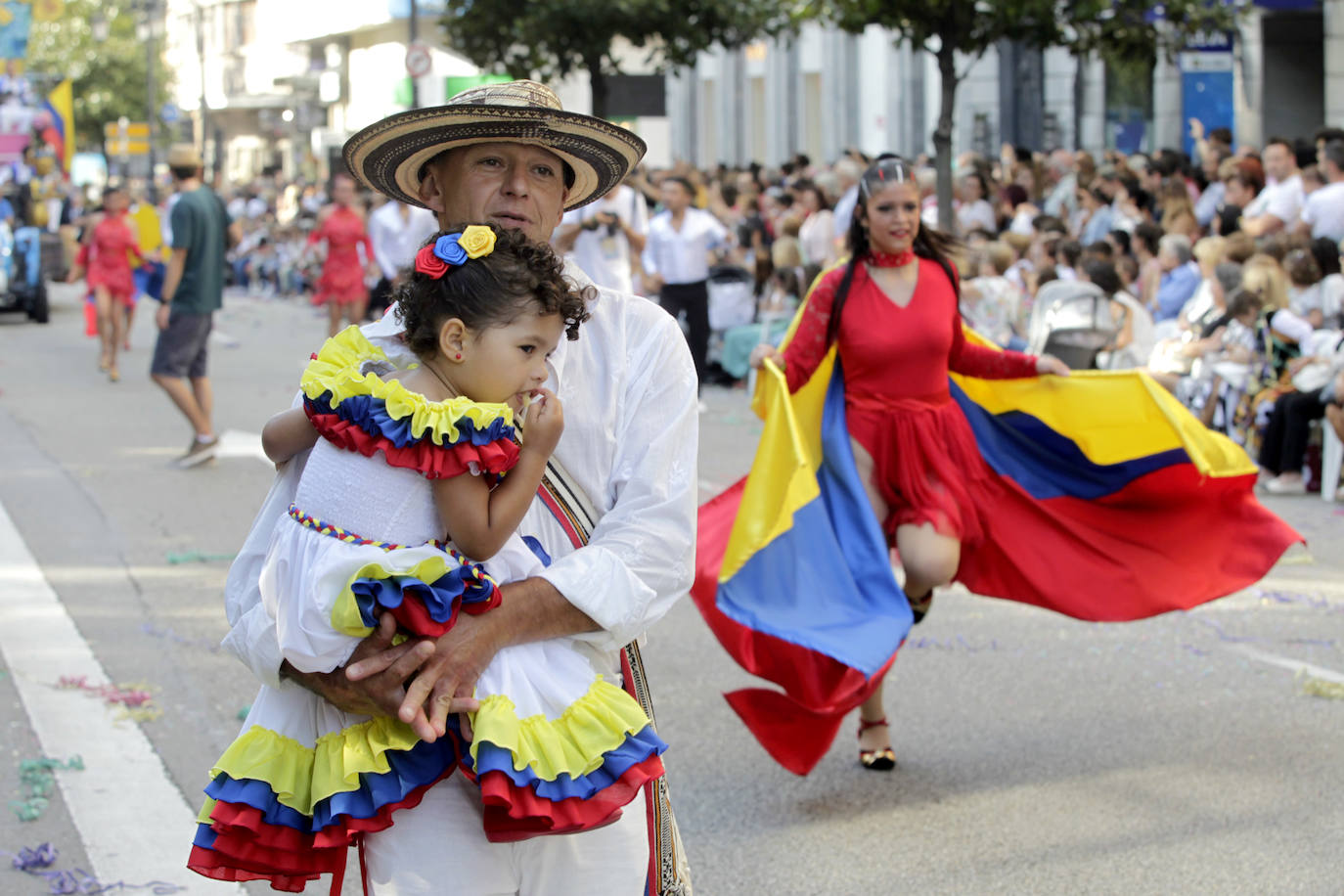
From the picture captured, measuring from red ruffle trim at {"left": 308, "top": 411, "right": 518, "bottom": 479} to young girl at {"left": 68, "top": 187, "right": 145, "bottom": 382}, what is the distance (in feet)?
50.9

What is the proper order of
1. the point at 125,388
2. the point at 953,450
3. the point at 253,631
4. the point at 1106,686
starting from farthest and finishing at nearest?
the point at 125,388, the point at 1106,686, the point at 953,450, the point at 253,631

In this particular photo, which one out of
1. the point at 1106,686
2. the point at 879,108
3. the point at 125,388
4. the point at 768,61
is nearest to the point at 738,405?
the point at 125,388

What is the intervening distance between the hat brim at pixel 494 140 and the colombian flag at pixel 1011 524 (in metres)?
2.17

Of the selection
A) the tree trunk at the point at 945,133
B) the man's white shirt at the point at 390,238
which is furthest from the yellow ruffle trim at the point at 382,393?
the tree trunk at the point at 945,133

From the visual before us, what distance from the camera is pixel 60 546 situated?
8727 millimetres

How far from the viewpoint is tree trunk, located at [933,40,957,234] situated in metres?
14.8

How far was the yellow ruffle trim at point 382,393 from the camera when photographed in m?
2.48

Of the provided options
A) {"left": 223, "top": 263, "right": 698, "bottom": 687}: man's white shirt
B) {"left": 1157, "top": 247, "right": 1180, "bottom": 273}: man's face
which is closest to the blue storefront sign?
{"left": 1157, "top": 247, "right": 1180, "bottom": 273}: man's face

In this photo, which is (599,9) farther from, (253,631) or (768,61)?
(253,631)

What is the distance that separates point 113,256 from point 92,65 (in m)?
52.7

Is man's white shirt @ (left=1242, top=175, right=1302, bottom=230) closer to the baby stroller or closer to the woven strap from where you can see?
the baby stroller

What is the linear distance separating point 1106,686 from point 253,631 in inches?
170

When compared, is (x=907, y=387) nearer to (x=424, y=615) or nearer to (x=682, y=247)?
(x=424, y=615)

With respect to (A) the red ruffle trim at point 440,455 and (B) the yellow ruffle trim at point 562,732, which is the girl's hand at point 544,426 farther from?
(B) the yellow ruffle trim at point 562,732
